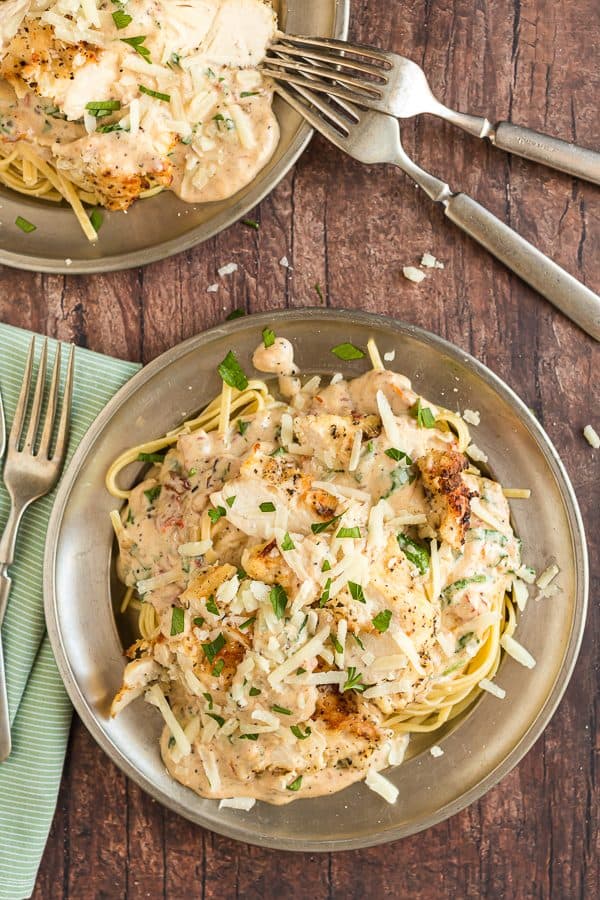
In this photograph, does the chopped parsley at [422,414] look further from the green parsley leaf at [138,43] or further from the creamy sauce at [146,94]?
the green parsley leaf at [138,43]

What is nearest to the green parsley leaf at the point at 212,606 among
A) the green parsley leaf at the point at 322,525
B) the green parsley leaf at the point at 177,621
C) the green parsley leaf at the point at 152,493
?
the green parsley leaf at the point at 177,621

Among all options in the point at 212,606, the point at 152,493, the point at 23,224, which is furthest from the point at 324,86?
the point at 212,606

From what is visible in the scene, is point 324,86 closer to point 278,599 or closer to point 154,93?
→ point 154,93

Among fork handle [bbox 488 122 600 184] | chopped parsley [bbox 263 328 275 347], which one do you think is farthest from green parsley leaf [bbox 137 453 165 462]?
fork handle [bbox 488 122 600 184]

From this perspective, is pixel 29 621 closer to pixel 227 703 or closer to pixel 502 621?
pixel 227 703

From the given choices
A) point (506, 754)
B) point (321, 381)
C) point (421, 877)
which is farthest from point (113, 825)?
point (321, 381)

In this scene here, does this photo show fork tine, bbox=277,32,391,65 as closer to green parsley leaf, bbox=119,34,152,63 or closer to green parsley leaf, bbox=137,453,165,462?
green parsley leaf, bbox=119,34,152,63

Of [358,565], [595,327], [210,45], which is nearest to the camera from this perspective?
[358,565]
